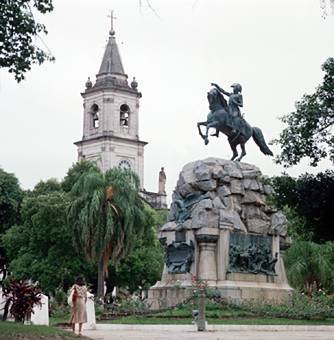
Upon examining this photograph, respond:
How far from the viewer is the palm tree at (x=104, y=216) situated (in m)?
40.3

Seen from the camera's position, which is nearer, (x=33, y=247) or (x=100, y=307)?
(x=100, y=307)

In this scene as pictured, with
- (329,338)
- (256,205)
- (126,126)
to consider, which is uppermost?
(126,126)

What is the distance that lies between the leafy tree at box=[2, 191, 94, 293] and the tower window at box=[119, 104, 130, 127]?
4364 centimetres

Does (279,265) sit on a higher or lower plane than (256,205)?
lower

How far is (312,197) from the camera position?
84.3 feet

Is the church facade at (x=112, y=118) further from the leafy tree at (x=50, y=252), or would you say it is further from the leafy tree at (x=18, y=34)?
the leafy tree at (x=18, y=34)

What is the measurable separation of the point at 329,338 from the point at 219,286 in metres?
8.89

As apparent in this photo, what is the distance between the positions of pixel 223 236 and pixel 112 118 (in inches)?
2739

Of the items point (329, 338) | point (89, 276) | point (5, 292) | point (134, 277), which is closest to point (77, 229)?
point (89, 276)

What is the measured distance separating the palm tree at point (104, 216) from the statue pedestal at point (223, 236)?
12.0m

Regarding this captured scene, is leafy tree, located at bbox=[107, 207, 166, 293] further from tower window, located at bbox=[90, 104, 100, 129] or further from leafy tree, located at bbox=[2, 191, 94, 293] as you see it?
tower window, located at bbox=[90, 104, 100, 129]

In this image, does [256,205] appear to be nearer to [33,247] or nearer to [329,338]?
[329,338]

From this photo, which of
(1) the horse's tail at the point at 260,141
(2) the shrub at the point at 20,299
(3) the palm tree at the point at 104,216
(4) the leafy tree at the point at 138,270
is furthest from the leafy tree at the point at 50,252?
(2) the shrub at the point at 20,299

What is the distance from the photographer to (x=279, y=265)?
29.1 m
